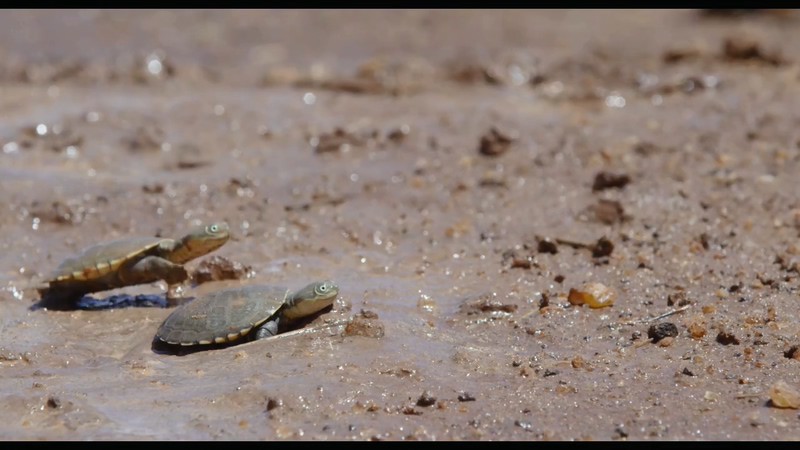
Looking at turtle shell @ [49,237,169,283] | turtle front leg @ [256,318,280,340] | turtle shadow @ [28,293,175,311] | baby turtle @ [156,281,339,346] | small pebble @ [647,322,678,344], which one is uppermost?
turtle shell @ [49,237,169,283]

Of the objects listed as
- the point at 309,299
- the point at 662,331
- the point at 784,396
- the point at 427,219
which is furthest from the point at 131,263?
the point at 784,396

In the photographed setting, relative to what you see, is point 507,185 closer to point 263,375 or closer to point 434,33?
point 263,375

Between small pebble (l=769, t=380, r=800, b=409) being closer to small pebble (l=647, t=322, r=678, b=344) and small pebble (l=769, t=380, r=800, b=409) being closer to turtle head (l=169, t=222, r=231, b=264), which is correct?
small pebble (l=647, t=322, r=678, b=344)

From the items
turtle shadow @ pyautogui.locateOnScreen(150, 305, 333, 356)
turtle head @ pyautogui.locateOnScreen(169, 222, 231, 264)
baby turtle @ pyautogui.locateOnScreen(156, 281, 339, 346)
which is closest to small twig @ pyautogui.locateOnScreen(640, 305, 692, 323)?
baby turtle @ pyautogui.locateOnScreen(156, 281, 339, 346)

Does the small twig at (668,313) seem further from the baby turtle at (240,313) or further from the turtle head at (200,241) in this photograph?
the turtle head at (200,241)

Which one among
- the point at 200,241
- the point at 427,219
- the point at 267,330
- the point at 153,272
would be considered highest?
the point at 200,241

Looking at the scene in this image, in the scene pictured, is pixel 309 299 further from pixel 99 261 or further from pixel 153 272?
pixel 99 261
